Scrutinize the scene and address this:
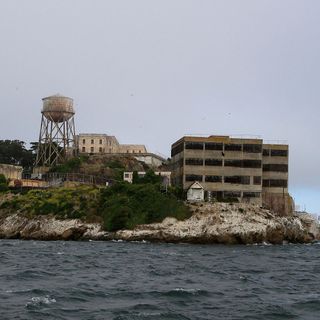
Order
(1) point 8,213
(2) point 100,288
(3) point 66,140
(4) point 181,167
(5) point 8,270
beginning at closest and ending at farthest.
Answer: (2) point 100,288 → (5) point 8,270 → (1) point 8,213 → (4) point 181,167 → (3) point 66,140

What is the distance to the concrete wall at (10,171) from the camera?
121 m

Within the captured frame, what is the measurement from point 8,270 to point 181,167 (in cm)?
6454

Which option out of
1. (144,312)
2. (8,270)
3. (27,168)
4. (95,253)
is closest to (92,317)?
(144,312)

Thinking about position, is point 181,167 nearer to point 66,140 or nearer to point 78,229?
point 78,229

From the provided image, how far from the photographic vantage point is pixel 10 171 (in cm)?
12294

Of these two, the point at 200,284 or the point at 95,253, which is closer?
the point at 200,284

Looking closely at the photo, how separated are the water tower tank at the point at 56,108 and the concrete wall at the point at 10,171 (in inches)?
818

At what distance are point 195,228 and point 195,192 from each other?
10.8 m

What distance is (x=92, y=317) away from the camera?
24562 mm

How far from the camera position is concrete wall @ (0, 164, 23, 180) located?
398ft

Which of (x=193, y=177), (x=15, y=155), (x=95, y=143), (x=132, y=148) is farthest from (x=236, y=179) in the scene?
(x=15, y=155)

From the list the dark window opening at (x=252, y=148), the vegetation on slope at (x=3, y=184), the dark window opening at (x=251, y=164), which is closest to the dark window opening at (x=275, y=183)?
the dark window opening at (x=251, y=164)

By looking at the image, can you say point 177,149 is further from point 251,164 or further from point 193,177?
point 251,164

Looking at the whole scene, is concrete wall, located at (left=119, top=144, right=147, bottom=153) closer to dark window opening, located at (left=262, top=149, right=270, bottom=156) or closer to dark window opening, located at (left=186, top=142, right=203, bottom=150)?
dark window opening, located at (left=262, top=149, right=270, bottom=156)
